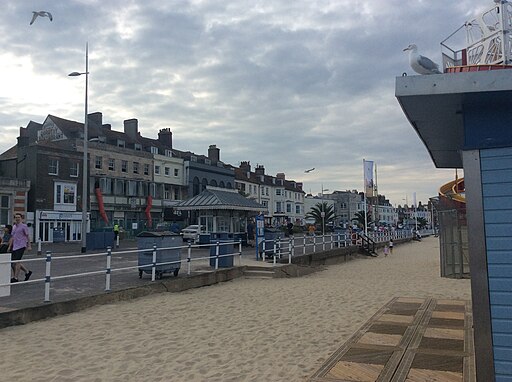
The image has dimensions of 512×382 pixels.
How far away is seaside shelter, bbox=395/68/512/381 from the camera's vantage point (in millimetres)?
3830

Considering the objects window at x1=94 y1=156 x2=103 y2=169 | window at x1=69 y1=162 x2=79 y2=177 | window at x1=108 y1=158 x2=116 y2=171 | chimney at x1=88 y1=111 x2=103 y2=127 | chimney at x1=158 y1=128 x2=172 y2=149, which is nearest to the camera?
window at x1=69 y1=162 x2=79 y2=177

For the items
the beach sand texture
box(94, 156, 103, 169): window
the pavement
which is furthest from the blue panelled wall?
box(94, 156, 103, 169): window

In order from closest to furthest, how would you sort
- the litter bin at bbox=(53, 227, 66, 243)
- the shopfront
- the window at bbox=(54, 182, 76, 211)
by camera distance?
the litter bin at bbox=(53, 227, 66, 243) → the shopfront → the window at bbox=(54, 182, 76, 211)

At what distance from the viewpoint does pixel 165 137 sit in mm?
59219

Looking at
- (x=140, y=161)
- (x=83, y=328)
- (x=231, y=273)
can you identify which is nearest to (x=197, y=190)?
(x=140, y=161)

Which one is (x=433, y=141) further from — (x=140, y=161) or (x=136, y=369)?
(x=140, y=161)

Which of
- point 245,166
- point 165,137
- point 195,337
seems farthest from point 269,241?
point 245,166

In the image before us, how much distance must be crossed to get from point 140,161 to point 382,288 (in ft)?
133

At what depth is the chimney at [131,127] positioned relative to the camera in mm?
54403

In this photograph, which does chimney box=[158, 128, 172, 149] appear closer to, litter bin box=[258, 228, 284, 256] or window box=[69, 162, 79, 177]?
window box=[69, 162, 79, 177]

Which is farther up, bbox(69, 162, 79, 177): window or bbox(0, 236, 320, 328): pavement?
bbox(69, 162, 79, 177): window

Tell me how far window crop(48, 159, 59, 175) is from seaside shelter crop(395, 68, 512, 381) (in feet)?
131

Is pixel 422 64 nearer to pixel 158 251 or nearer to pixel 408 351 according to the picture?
pixel 408 351

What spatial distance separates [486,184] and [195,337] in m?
5.00
